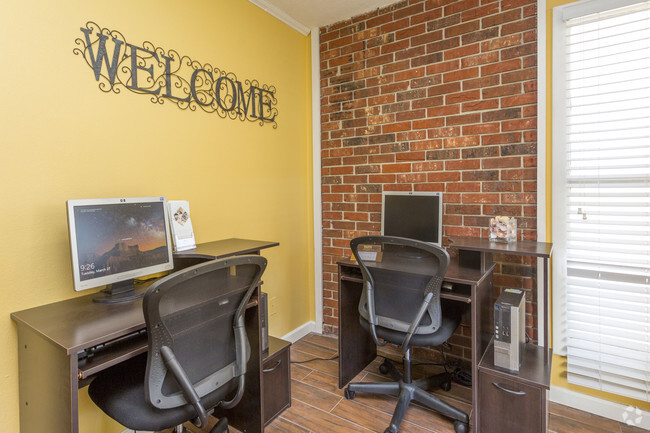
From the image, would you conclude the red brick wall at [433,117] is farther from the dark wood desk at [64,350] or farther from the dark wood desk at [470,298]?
the dark wood desk at [64,350]

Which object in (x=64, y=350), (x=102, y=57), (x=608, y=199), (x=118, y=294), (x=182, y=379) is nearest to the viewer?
(x=64, y=350)

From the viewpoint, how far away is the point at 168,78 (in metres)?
2.04

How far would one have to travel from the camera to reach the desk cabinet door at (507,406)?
1718 millimetres

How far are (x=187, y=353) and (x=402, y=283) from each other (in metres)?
1.16

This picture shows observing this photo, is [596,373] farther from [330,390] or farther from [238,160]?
[238,160]

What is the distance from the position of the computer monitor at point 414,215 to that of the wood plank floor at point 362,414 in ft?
3.59

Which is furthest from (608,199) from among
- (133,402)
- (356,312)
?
(133,402)

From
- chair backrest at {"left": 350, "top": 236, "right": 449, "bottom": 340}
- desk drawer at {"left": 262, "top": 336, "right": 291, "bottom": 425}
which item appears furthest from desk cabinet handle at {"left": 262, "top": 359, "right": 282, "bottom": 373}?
chair backrest at {"left": 350, "top": 236, "right": 449, "bottom": 340}

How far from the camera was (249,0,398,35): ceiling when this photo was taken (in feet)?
8.93

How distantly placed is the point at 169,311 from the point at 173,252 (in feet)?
2.68

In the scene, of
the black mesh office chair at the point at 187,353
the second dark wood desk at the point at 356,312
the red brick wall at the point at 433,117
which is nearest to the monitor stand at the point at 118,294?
the black mesh office chair at the point at 187,353

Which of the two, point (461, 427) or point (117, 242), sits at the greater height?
point (117, 242)

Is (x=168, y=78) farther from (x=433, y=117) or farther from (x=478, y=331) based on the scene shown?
(x=478, y=331)

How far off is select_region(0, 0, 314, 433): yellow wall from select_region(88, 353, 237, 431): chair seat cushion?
1.46 ft
